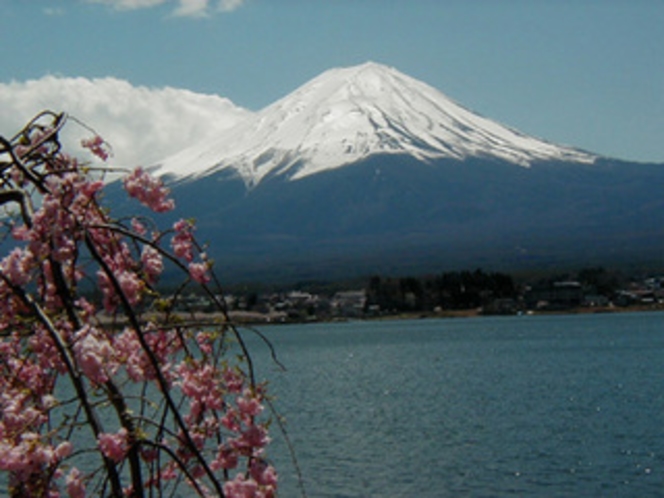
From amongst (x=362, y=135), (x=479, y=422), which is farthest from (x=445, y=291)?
(x=362, y=135)

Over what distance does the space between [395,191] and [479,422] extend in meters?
148

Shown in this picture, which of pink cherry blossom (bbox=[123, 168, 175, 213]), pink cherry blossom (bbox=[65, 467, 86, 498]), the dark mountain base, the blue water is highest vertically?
the dark mountain base

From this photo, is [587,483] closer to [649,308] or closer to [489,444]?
[489,444]

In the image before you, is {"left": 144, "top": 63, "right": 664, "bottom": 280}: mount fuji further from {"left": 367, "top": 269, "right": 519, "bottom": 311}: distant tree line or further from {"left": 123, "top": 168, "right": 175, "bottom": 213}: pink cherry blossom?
{"left": 123, "top": 168, "right": 175, "bottom": 213}: pink cherry blossom

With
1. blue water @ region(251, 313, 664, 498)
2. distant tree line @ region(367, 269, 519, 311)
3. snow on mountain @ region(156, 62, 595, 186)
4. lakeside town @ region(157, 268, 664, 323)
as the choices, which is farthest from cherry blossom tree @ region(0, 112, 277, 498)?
snow on mountain @ region(156, 62, 595, 186)

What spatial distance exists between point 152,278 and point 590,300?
261 ft

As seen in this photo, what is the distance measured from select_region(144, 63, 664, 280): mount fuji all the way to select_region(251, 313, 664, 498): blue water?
72.4 meters

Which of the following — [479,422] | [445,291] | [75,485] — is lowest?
[479,422]

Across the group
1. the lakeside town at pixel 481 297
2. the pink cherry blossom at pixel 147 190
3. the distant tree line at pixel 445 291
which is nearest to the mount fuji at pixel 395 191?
the lakeside town at pixel 481 297

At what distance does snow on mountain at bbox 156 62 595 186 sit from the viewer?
17812 centimetres

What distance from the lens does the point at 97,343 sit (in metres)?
2.14

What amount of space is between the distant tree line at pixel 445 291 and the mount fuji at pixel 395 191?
2574cm

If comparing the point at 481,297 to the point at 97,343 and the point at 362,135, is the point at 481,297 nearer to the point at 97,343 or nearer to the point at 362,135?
the point at 97,343

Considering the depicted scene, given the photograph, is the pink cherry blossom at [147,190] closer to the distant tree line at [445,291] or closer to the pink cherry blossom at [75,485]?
the pink cherry blossom at [75,485]
